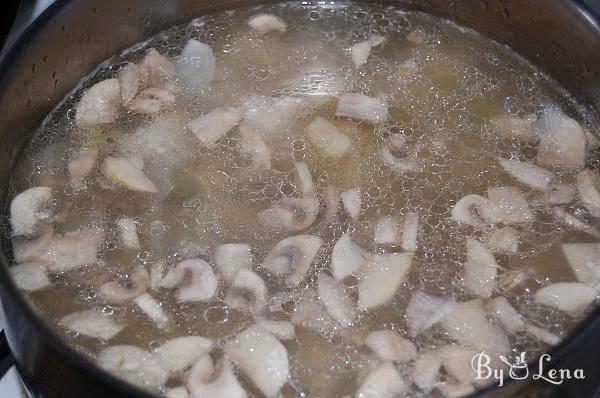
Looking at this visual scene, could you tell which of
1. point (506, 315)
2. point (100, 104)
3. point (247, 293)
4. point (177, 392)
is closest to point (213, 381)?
point (177, 392)

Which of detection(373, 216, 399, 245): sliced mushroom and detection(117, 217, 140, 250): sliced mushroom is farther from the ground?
detection(373, 216, 399, 245): sliced mushroom

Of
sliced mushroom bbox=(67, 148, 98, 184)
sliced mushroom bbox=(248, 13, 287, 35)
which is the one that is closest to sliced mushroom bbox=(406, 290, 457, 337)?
sliced mushroom bbox=(67, 148, 98, 184)

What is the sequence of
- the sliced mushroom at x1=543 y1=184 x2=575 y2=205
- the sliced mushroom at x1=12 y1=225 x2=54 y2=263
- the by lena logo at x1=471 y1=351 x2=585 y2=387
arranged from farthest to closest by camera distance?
the sliced mushroom at x1=543 y1=184 x2=575 y2=205
the sliced mushroom at x1=12 y1=225 x2=54 y2=263
the by lena logo at x1=471 y1=351 x2=585 y2=387

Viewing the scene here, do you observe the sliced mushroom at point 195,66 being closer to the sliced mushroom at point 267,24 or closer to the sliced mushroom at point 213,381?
the sliced mushroom at point 267,24

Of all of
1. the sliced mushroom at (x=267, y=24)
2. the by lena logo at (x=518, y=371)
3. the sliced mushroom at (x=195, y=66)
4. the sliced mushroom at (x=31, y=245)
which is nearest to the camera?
the by lena logo at (x=518, y=371)

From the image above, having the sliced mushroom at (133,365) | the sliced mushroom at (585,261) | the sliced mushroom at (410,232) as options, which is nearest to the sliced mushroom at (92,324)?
the sliced mushroom at (133,365)

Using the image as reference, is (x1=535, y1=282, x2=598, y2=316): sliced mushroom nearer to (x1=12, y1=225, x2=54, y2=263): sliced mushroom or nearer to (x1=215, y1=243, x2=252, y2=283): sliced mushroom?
(x1=215, y1=243, x2=252, y2=283): sliced mushroom

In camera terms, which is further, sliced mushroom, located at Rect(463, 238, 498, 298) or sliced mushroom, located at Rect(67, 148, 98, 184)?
sliced mushroom, located at Rect(67, 148, 98, 184)
